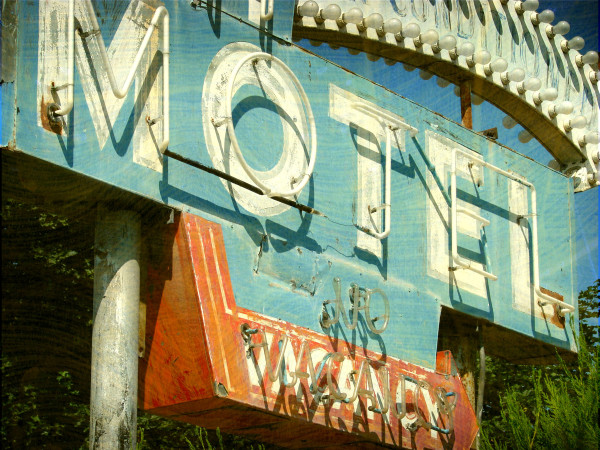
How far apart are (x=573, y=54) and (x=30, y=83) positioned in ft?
25.8

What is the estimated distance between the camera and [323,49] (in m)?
11.8

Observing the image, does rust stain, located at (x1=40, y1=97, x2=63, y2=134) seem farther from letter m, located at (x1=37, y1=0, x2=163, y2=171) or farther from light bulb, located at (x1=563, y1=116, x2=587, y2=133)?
light bulb, located at (x1=563, y1=116, x2=587, y2=133)

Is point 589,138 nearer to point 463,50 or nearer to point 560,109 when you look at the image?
point 560,109

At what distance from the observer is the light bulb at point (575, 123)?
13.5 metres

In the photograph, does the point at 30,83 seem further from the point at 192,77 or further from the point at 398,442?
the point at 398,442

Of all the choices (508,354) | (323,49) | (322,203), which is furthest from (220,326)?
(508,354)

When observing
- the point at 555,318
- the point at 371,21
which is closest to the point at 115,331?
the point at 371,21

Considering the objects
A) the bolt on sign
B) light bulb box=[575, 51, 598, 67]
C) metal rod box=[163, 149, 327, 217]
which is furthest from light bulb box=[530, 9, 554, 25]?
metal rod box=[163, 149, 327, 217]

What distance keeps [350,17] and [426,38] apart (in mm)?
1139

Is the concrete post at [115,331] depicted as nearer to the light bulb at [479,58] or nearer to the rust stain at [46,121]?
the rust stain at [46,121]

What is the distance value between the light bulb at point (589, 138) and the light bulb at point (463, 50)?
1966 millimetres

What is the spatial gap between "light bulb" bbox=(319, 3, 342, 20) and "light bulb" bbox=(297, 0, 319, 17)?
5.6 inches

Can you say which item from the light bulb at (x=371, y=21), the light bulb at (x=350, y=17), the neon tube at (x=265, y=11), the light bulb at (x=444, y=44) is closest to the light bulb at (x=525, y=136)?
the light bulb at (x=444, y=44)

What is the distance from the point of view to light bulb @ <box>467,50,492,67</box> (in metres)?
12.8
